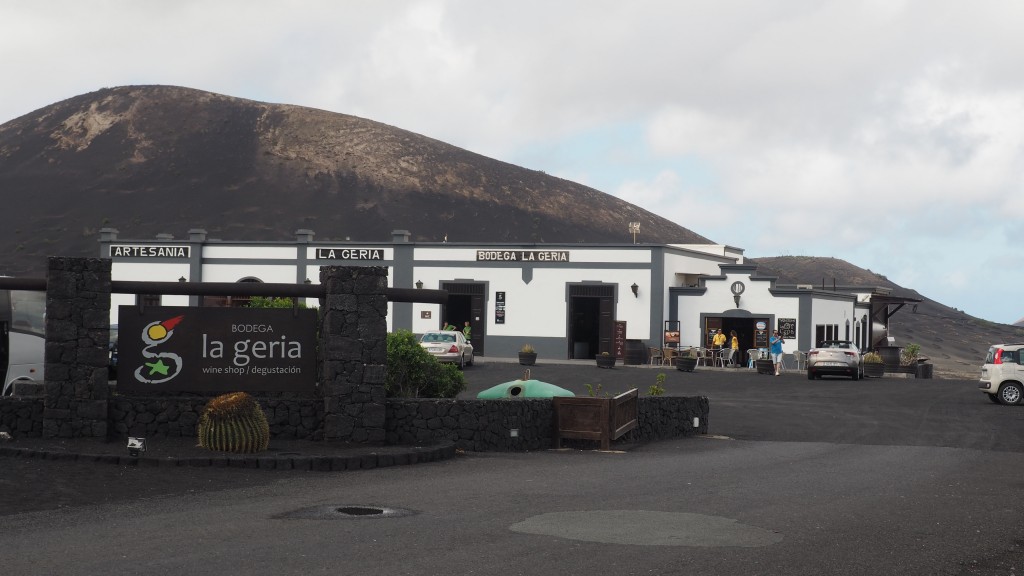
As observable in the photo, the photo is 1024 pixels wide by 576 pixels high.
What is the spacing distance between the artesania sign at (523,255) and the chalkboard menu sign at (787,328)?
367 inches

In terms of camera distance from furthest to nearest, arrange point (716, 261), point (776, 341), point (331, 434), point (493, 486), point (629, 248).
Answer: point (716, 261), point (629, 248), point (776, 341), point (331, 434), point (493, 486)

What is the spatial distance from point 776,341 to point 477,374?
12.4 m

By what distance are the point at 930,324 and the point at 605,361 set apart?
63075 mm

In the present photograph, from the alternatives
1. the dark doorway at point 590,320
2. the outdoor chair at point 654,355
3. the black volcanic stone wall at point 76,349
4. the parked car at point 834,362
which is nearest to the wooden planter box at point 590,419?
the black volcanic stone wall at point 76,349

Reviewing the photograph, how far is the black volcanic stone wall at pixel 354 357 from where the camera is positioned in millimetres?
15477

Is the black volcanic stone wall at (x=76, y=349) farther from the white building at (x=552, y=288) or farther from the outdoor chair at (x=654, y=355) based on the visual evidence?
the outdoor chair at (x=654, y=355)

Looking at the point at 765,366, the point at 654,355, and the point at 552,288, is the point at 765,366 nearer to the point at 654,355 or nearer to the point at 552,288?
the point at 654,355

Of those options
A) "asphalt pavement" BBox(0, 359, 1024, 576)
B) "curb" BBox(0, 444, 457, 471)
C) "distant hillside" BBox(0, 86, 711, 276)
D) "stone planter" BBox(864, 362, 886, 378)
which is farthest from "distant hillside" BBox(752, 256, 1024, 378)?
"curb" BBox(0, 444, 457, 471)

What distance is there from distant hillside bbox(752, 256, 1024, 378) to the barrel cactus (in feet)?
Result: 141

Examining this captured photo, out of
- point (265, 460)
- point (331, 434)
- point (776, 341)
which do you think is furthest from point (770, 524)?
point (776, 341)

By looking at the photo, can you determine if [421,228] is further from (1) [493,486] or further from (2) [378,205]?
(1) [493,486]

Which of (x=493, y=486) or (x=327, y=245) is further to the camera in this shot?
(x=327, y=245)

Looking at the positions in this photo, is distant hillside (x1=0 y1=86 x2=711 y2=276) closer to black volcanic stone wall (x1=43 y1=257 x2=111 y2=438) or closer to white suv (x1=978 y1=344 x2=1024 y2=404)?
white suv (x1=978 y1=344 x2=1024 y2=404)

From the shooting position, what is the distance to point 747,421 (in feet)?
A: 75.0
